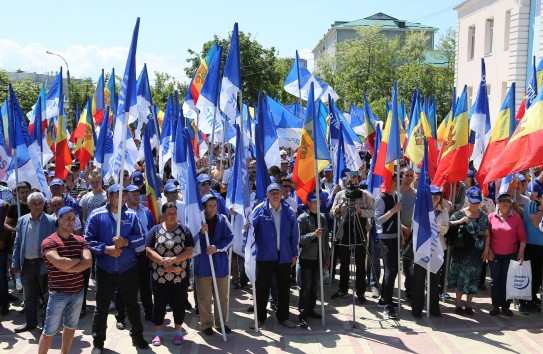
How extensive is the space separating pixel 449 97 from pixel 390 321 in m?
33.6

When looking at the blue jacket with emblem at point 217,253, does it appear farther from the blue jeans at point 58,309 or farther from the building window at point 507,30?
the building window at point 507,30

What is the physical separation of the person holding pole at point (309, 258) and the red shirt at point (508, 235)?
2.39 m

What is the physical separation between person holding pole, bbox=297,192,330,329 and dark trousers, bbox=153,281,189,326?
1.67 metres

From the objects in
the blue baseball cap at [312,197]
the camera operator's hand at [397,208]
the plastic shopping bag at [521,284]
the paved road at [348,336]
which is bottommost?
the paved road at [348,336]

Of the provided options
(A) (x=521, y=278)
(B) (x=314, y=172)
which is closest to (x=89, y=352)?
(B) (x=314, y=172)

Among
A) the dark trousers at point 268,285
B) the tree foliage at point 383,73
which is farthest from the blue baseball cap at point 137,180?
the tree foliage at point 383,73

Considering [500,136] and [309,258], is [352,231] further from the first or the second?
[500,136]

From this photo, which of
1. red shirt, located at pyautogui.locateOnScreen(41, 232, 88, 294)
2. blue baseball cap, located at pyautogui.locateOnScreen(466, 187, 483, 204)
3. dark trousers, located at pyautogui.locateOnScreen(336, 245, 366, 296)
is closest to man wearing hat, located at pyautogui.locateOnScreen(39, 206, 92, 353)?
red shirt, located at pyautogui.locateOnScreen(41, 232, 88, 294)

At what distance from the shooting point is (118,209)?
6.61 metres

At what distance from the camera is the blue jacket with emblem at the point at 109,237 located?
6730 mm

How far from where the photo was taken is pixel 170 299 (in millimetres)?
7156

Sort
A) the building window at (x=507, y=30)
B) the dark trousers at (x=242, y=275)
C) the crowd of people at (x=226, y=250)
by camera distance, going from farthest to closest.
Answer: the building window at (x=507, y=30) → the dark trousers at (x=242, y=275) → the crowd of people at (x=226, y=250)

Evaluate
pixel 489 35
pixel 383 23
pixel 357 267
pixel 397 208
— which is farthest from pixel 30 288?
pixel 383 23

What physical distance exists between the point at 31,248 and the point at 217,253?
2.36 meters
